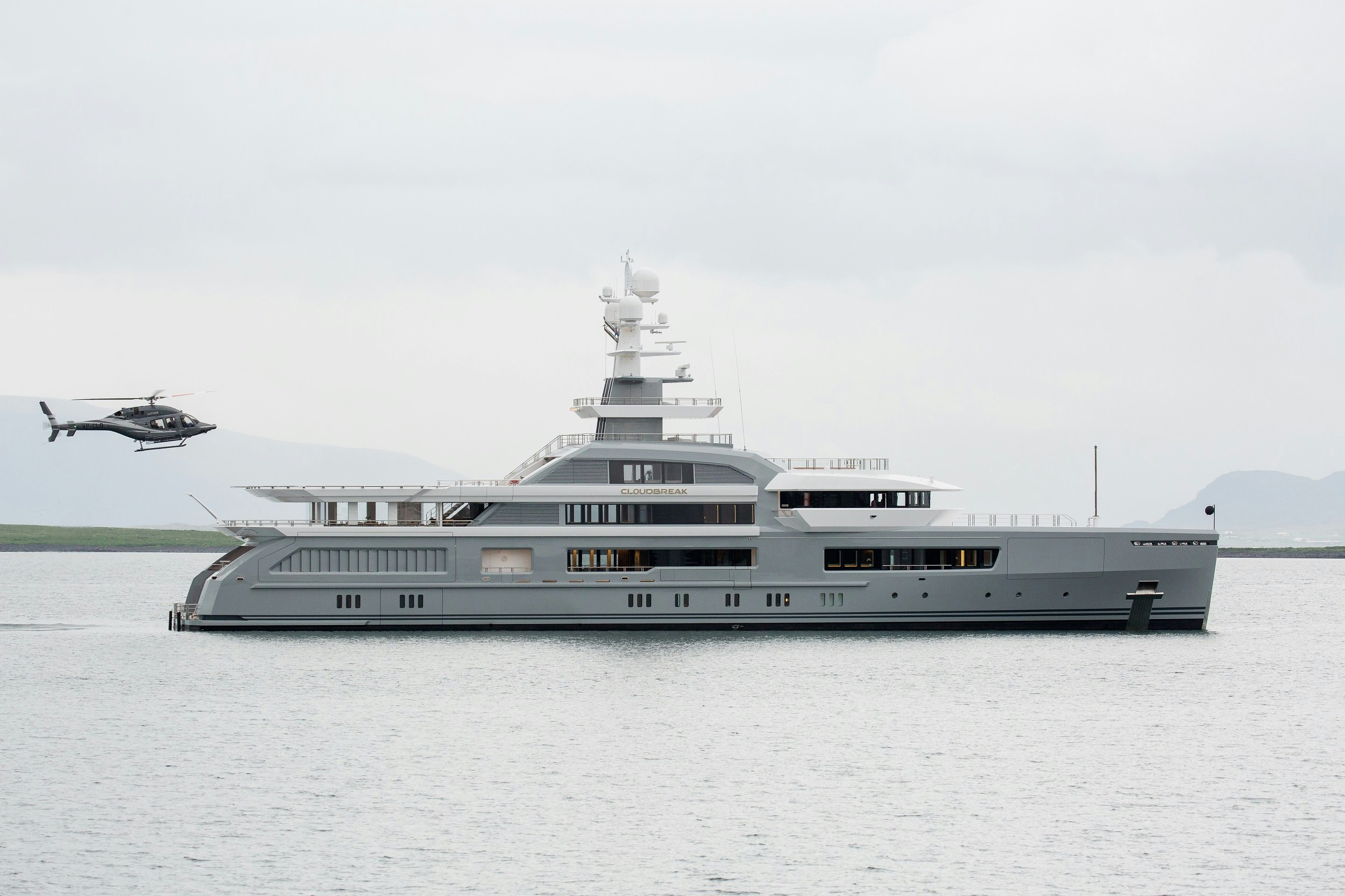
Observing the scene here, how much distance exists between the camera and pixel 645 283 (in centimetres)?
5328

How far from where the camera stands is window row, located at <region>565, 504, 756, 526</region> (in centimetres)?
4953

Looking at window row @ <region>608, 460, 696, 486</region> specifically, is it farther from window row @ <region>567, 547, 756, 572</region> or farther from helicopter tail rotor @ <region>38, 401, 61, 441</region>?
helicopter tail rotor @ <region>38, 401, 61, 441</region>

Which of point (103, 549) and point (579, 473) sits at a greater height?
point (579, 473)

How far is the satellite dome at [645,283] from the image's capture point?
175 feet

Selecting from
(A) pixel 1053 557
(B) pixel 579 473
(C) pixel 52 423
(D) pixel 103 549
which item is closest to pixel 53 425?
(C) pixel 52 423

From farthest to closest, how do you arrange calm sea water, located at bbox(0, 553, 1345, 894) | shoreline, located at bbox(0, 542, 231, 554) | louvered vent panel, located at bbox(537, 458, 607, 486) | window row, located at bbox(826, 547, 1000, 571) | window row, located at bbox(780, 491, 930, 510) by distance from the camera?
shoreline, located at bbox(0, 542, 231, 554) < louvered vent panel, located at bbox(537, 458, 607, 486) < window row, located at bbox(780, 491, 930, 510) < window row, located at bbox(826, 547, 1000, 571) < calm sea water, located at bbox(0, 553, 1345, 894)

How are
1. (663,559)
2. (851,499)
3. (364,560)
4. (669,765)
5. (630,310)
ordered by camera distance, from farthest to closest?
(630,310) < (851,499) < (663,559) < (364,560) < (669,765)

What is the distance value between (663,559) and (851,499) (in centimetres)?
659

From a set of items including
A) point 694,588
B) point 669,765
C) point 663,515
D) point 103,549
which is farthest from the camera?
point 103,549

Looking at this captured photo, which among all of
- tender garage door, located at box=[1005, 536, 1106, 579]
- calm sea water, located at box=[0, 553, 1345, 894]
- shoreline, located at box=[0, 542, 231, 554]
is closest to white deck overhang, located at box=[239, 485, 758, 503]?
calm sea water, located at box=[0, 553, 1345, 894]

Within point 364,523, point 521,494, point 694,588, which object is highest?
point 521,494

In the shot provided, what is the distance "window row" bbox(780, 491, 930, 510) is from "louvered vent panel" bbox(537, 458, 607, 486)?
609cm

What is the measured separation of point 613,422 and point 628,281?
18.3ft

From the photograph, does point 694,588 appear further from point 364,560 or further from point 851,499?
point 364,560
